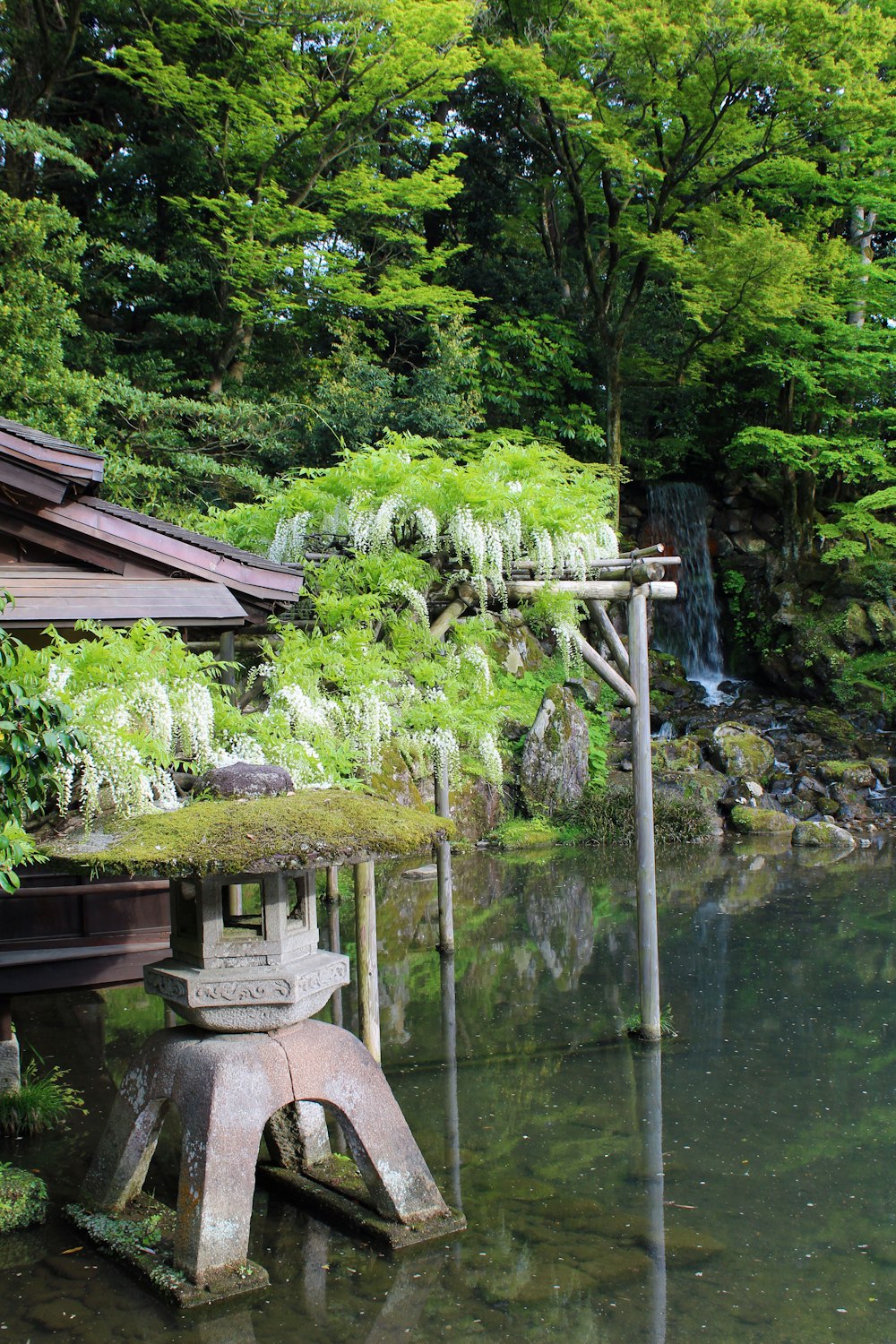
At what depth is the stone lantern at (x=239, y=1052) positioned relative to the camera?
4648 mm

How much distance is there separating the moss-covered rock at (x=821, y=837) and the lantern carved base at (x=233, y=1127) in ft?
39.9

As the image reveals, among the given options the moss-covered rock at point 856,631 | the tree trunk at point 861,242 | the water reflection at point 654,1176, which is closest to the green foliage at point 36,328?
the water reflection at point 654,1176

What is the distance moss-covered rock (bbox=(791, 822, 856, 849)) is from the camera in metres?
16.0

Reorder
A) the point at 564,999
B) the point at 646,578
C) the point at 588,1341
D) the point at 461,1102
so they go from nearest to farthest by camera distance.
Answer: the point at 588,1341, the point at 461,1102, the point at 646,578, the point at 564,999

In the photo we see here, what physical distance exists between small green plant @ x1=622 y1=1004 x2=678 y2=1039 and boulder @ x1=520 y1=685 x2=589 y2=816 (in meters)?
8.75

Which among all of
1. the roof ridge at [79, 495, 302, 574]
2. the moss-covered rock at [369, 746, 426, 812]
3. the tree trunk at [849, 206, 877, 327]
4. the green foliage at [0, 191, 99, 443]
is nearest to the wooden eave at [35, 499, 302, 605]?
the roof ridge at [79, 495, 302, 574]

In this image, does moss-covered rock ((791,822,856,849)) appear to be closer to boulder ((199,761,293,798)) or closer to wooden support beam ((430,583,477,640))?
wooden support beam ((430,583,477,640))

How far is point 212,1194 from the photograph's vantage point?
182 inches

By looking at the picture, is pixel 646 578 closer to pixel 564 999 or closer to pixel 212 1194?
pixel 564 999

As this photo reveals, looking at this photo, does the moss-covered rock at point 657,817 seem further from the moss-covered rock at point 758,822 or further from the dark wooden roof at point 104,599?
the dark wooden roof at point 104,599

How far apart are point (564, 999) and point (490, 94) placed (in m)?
21.2

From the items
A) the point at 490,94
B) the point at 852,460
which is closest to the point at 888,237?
the point at 852,460

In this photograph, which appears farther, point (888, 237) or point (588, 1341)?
point (888, 237)

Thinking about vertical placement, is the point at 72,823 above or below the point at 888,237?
below
